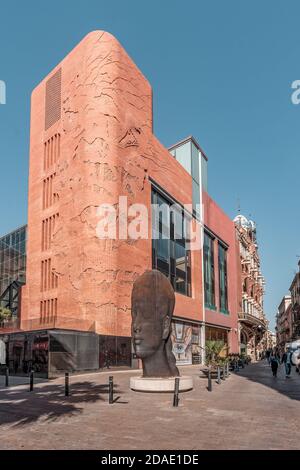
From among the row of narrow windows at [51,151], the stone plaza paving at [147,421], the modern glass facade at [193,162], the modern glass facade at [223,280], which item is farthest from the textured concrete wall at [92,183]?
the modern glass facade at [223,280]

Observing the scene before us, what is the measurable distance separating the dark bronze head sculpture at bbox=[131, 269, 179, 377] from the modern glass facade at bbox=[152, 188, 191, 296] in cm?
2298

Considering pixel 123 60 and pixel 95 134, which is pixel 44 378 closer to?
pixel 95 134

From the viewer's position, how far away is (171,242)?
46156 millimetres

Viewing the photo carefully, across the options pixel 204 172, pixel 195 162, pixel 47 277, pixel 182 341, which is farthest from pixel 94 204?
pixel 204 172

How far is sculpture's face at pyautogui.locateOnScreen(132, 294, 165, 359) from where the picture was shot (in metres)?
17.9

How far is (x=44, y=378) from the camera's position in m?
27.0

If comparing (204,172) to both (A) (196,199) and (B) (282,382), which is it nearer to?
(A) (196,199)

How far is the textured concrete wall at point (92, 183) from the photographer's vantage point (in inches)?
1380

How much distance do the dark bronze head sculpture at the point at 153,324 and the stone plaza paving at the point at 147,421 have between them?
1475mm

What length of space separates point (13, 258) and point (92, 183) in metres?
23.6

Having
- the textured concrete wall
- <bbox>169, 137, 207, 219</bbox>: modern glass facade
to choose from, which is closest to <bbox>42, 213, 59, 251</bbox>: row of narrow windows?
the textured concrete wall

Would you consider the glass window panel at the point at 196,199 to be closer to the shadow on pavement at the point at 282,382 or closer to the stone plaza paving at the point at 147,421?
the shadow on pavement at the point at 282,382
